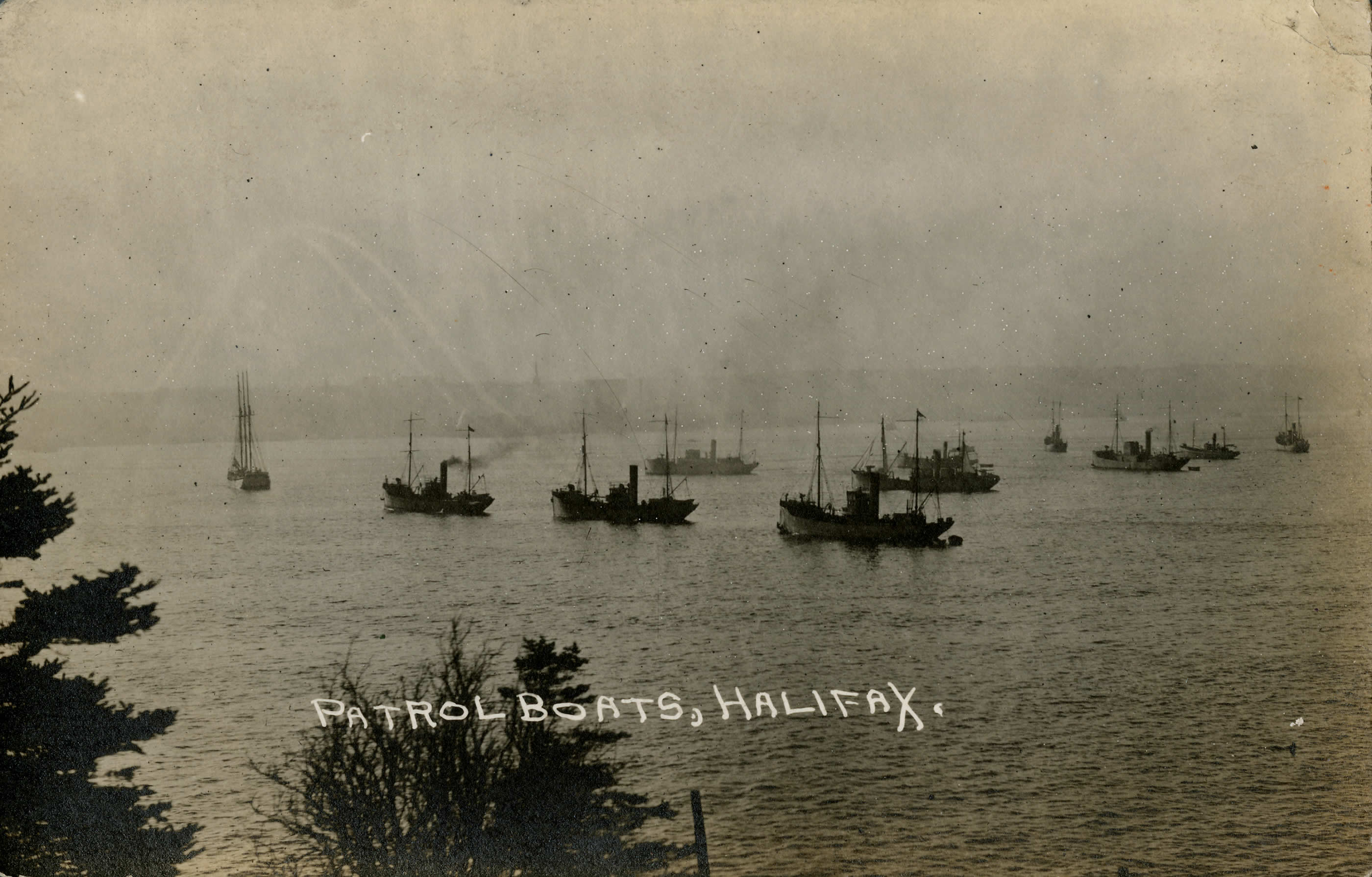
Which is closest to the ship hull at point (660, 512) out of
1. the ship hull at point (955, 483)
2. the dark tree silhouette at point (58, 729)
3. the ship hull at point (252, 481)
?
the ship hull at point (252, 481)

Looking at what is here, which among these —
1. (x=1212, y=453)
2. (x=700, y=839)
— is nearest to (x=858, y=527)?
(x=700, y=839)

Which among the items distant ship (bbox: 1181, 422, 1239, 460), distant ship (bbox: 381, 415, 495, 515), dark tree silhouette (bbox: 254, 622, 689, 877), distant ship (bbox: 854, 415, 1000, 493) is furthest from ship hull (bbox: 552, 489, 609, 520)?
distant ship (bbox: 1181, 422, 1239, 460)

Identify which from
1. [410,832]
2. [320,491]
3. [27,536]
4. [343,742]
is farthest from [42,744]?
[320,491]

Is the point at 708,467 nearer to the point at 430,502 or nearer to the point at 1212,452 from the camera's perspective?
the point at 430,502

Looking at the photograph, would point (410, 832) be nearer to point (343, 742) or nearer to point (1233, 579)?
point (343, 742)

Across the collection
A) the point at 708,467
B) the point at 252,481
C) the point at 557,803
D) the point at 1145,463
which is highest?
the point at 252,481

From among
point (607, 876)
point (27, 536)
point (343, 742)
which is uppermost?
point (27, 536)
